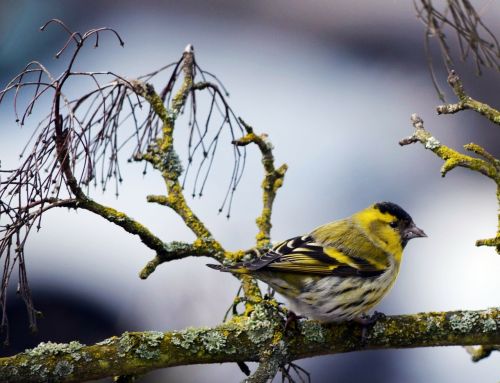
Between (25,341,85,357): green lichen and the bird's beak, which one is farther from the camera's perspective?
the bird's beak

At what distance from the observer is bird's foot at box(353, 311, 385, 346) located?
7.38 ft

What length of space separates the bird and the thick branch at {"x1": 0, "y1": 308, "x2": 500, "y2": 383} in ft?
0.34

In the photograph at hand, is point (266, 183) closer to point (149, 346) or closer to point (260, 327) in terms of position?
point (260, 327)

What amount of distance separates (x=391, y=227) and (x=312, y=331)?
829 millimetres

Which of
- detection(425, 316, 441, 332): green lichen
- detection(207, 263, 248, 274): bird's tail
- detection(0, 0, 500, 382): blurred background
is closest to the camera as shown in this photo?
detection(425, 316, 441, 332): green lichen

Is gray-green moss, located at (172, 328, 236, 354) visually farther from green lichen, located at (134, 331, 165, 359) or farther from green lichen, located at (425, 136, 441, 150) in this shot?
green lichen, located at (425, 136, 441, 150)

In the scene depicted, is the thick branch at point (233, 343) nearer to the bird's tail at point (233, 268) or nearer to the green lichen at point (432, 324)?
the green lichen at point (432, 324)

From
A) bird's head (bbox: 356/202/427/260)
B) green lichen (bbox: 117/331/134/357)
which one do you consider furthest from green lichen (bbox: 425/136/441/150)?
green lichen (bbox: 117/331/134/357)

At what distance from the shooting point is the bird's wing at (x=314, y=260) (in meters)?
2.53

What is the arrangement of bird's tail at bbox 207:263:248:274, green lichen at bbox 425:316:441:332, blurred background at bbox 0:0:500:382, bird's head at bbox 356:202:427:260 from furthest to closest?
blurred background at bbox 0:0:500:382 → bird's head at bbox 356:202:427:260 → bird's tail at bbox 207:263:248:274 → green lichen at bbox 425:316:441:332

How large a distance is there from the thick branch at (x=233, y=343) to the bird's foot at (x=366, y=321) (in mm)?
13

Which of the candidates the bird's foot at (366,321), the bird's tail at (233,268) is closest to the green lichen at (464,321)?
the bird's foot at (366,321)

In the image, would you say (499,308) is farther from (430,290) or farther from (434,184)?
(434,184)

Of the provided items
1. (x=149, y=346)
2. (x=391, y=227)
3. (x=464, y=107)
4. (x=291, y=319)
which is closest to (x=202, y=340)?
(x=149, y=346)
